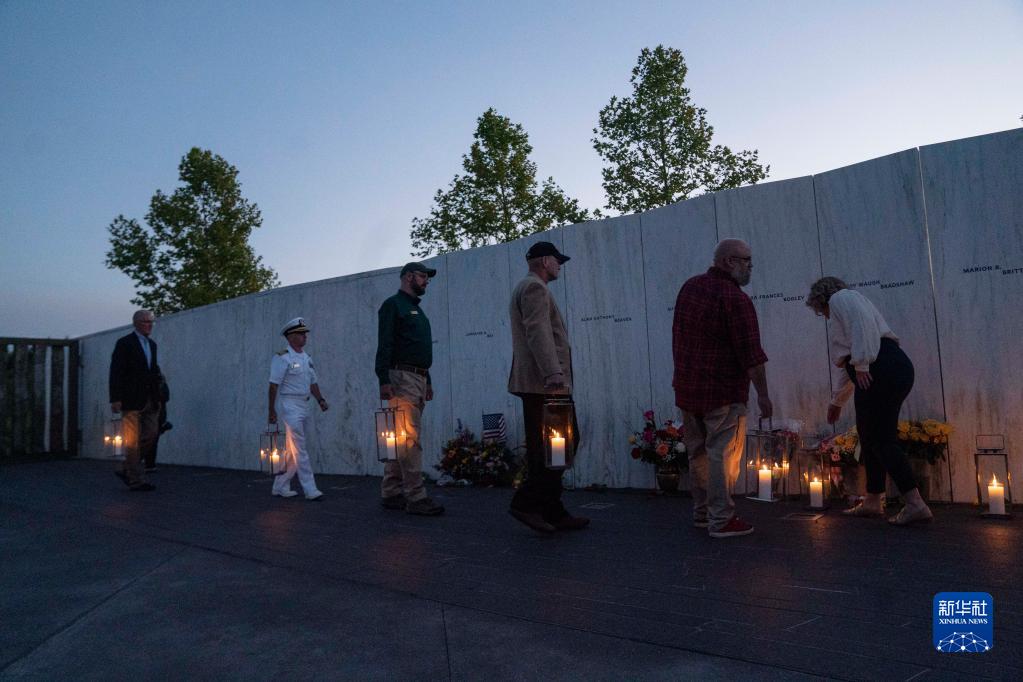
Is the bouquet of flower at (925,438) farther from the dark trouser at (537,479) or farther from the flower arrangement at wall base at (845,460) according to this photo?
the dark trouser at (537,479)

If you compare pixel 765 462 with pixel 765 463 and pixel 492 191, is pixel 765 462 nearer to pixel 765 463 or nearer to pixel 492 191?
pixel 765 463

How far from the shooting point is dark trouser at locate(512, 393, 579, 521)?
530 cm

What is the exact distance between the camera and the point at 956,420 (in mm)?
5852

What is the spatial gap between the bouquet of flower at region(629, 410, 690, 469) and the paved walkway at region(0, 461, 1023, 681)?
75 centimetres

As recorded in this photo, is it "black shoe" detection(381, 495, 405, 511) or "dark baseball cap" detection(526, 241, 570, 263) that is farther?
"black shoe" detection(381, 495, 405, 511)

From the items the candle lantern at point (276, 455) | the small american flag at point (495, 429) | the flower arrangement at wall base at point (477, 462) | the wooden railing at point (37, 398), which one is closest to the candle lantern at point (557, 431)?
the flower arrangement at wall base at point (477, 462)

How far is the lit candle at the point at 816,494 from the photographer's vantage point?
5.78 m

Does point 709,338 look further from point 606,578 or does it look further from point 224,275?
point 224,275

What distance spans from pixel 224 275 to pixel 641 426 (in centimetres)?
2381

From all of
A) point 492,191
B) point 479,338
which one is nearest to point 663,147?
point 492,191

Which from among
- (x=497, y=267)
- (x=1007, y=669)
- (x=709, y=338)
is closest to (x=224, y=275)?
(x=497, y=267)

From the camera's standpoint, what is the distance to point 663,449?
7008 mm

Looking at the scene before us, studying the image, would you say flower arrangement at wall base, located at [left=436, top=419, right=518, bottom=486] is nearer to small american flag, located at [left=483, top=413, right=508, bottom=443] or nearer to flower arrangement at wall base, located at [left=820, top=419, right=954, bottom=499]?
small american flag, located at [left=483, top=413, right=508, bottom=443]

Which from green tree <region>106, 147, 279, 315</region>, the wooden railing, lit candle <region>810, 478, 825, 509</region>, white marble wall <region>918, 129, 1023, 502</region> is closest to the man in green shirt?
lit candle <region>810, 478, 825, 509</region>
